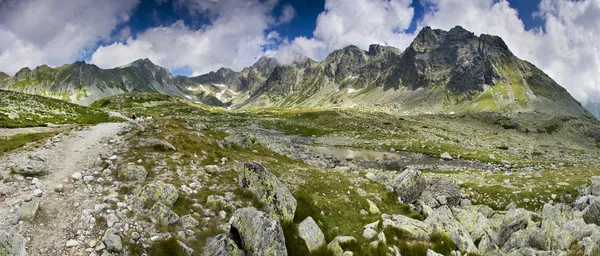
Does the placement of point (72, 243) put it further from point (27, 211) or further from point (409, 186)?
point (409, 186)

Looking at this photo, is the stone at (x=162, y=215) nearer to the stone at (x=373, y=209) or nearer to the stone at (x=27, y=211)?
the stone at (x=27, y=211)

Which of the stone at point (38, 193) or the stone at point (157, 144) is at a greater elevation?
the stone at point (157, 144)

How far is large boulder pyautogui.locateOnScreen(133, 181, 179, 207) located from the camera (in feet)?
43.2

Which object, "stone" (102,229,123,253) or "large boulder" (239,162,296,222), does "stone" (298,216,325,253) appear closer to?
"large boulder" (239,162,296,222)

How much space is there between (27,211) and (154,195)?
4393 millimetres

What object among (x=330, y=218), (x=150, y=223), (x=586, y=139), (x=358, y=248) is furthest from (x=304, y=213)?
(x=586, y=139)

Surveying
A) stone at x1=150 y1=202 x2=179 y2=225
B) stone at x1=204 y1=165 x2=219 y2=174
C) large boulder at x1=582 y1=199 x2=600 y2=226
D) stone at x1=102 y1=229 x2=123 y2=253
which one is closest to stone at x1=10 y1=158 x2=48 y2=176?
stone at x1=150 y1=202 x2=179 y2=225

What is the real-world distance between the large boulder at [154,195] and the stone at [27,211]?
11.3ft

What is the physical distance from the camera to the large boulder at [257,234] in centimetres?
1119

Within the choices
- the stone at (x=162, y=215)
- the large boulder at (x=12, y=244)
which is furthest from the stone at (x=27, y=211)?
the stone at (x=162, y=215)

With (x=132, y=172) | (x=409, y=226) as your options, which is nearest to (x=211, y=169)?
(x=132, y=172)

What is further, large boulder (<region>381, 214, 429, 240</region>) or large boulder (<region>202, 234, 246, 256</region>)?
large boulder (<region>381, 214, 429, 240</region>)

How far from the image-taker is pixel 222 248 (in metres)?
10.7

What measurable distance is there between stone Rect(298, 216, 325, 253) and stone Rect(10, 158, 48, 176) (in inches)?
541
